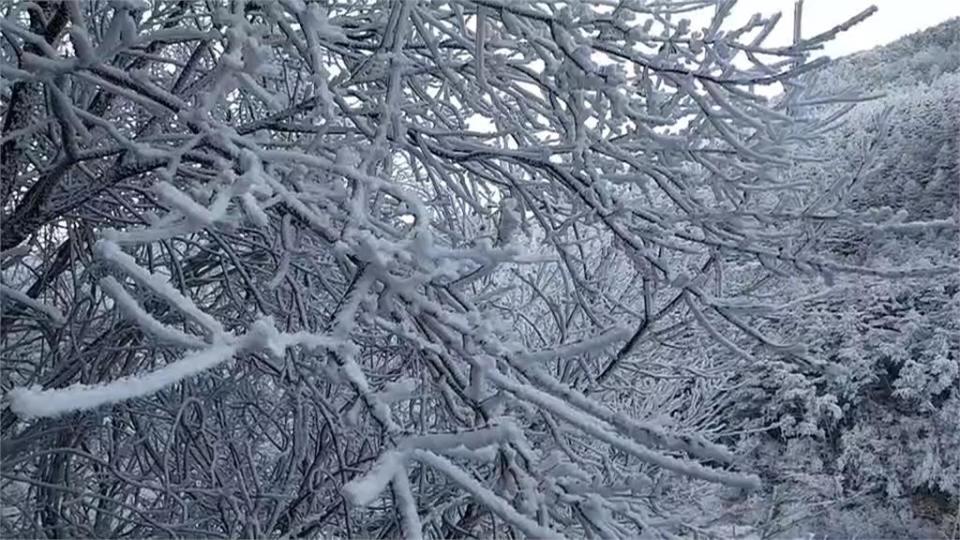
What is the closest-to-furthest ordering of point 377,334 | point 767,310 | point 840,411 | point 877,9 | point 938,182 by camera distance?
point 877,9
point 767,310
point 377,334
point 840,411
point 938,182

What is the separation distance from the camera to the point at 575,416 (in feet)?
3.01

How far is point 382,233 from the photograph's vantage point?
1.34 meters

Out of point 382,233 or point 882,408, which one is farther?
point 882,408

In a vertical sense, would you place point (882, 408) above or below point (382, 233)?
below

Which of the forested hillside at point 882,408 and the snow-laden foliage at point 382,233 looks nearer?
the snow-laden foliage at point 382,233

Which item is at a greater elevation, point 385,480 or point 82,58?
point 82,58

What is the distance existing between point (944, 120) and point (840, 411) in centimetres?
374

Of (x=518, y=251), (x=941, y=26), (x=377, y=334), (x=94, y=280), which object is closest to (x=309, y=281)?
(x=377, y=334)

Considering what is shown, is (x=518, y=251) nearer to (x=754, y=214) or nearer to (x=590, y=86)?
(x=590, y=86)

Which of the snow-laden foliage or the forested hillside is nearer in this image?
the snow-laden foliage

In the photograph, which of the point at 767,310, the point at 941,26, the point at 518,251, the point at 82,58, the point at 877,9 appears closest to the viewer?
the point at 518,251

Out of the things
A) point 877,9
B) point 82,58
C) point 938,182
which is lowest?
point 877,9

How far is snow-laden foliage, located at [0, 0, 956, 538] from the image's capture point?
3.25 feet

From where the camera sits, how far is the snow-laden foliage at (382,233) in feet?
3.25
